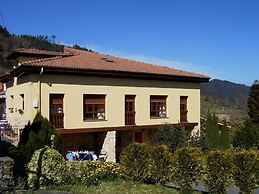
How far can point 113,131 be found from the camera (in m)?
25.3

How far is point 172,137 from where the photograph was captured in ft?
83.1

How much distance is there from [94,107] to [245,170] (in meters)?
14.0

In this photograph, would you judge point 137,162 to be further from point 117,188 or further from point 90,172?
point 117,188

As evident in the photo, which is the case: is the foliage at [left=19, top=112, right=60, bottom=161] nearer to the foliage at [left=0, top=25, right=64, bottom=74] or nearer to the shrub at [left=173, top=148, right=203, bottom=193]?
the shrub at [left=173, top=148, right=203, bottom=193]

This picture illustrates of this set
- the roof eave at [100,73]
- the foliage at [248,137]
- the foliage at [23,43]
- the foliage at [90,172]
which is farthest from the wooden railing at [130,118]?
the foliage at [23,43]

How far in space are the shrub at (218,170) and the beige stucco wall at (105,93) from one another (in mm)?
12392

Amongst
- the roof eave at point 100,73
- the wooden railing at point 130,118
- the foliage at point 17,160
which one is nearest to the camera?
the foliage at point 17,160

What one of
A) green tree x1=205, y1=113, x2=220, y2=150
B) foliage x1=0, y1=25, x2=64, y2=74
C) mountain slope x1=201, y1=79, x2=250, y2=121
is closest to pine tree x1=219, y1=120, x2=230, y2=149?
green tree x1=205, y1=113, x2=220, y2=150

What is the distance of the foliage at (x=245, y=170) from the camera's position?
11.6m

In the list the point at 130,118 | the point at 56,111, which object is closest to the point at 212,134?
the point at 130,118

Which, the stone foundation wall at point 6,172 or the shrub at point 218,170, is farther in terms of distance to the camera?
the shrub at point 218,170

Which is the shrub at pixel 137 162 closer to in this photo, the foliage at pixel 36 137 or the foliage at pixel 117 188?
the foliage at pixel 117 188

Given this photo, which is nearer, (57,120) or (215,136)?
(57,120)

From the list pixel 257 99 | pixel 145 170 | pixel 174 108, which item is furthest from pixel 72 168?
pixel 257 99
